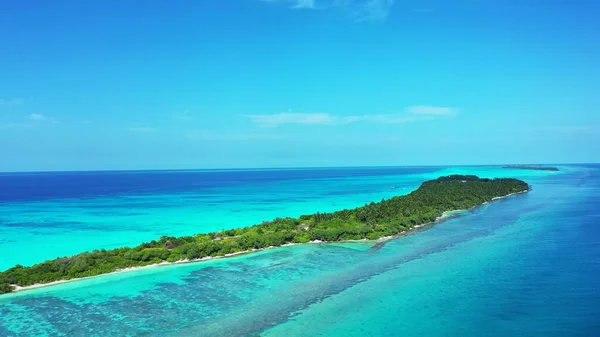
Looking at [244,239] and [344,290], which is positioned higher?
[244,239]

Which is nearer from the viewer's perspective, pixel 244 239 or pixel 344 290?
pixel 344 290

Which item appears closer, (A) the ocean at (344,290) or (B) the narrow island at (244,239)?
(A) the ocean at (344,290)

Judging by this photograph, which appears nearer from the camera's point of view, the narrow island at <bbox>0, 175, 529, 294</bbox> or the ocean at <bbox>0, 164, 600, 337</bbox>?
the ocean at <bbox>0, 164, 600, 337</bbox>

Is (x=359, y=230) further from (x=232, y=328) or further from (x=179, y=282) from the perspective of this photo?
(x=232, y=328)

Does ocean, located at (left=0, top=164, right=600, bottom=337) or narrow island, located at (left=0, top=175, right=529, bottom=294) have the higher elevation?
narrow island, located at (left=0, top=175, right=529, bottom=294)

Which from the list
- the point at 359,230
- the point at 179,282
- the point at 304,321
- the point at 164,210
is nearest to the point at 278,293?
the point at 304,321

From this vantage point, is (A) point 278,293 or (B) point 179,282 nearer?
(A) point 278,293

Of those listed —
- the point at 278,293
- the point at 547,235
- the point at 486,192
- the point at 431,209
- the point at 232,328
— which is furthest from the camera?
the point at 486,192

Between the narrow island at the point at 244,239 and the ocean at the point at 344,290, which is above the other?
the narrow island at the point at 244,239
